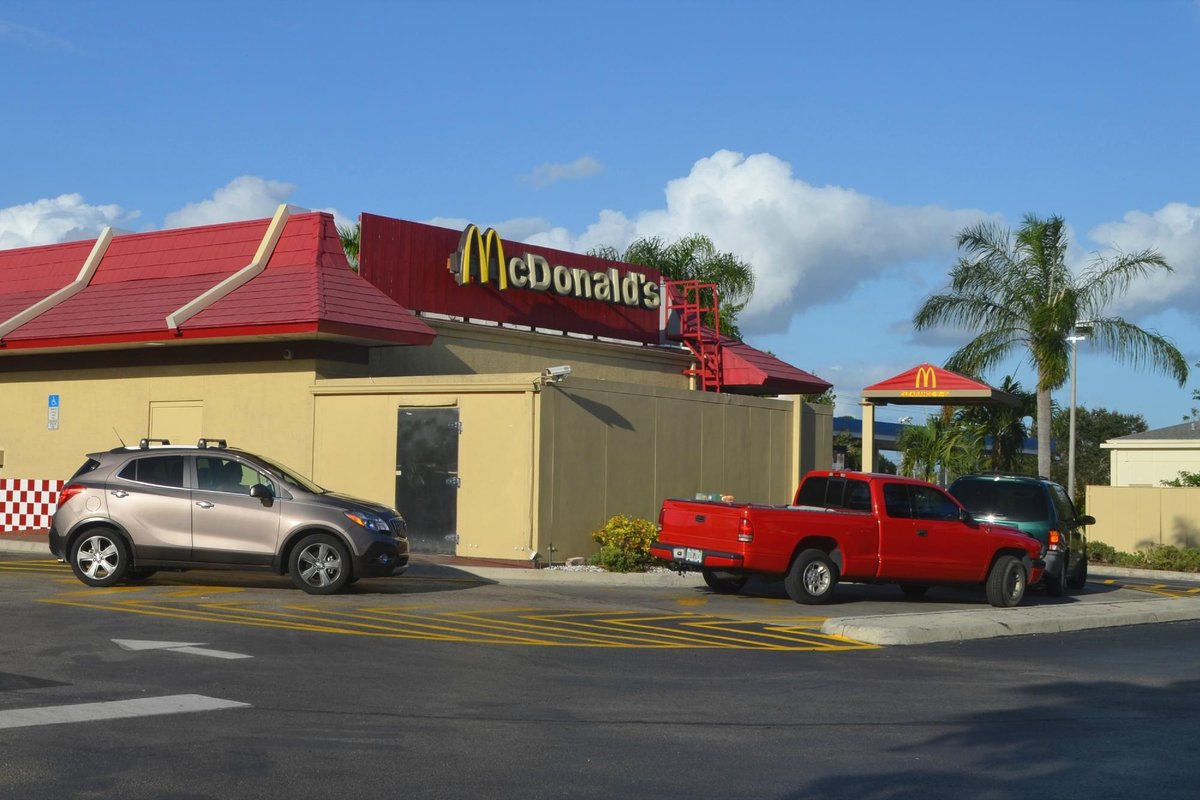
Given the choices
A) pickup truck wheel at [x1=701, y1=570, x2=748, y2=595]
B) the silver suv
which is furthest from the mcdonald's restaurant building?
the silver suv

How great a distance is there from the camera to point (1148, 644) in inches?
600

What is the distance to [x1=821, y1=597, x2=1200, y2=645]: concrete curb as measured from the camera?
14578 mm

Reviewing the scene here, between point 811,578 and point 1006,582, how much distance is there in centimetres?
286

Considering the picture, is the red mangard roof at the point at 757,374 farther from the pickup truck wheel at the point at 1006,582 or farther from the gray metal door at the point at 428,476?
the pickup truck wheel at the point at 1006,582

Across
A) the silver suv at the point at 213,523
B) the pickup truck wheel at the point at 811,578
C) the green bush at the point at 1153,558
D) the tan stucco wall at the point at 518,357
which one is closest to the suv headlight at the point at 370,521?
the silver suv at the point at 213,523

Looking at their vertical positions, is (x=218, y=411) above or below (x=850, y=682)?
above

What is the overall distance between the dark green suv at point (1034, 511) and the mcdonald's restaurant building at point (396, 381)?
15.3 ft

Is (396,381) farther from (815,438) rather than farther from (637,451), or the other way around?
(815,438)

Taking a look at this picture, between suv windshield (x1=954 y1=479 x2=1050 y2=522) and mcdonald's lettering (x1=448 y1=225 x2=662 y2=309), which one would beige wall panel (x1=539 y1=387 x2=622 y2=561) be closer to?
mcdonald's lettering (x1=448 y1=225 x2=662 y2=309)

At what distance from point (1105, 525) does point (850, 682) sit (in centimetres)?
2733

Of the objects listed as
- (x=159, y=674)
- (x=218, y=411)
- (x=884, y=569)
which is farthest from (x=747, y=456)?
(x=159, y=674)

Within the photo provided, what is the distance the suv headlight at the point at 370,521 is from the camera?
16.7m

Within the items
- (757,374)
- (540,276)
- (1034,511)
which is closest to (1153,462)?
(757,374)

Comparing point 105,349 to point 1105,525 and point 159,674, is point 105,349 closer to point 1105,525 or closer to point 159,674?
point 159,674
